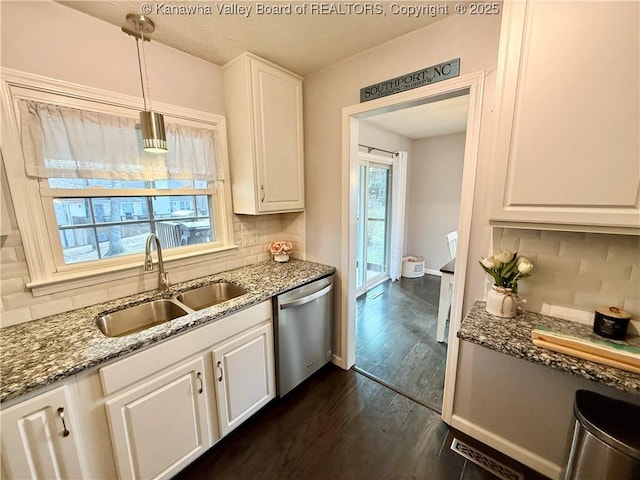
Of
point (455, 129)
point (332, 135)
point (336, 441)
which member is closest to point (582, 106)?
point (332, 135)

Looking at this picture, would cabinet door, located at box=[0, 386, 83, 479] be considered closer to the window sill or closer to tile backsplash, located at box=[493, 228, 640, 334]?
the window sill

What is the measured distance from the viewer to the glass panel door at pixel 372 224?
12.5 ft

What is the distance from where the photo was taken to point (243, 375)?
5.31 ft

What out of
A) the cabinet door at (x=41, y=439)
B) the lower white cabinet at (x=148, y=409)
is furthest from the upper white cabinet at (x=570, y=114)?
the cabinet door at (x=41, y=439)

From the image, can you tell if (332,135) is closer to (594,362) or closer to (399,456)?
(594,362)

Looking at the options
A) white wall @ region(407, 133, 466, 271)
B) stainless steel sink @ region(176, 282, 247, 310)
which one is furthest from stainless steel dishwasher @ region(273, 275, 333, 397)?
white wall @ region(407, 133, 466, 271)

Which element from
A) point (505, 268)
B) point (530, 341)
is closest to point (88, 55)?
point (505, 268)

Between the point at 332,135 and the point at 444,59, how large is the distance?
0.85 metres

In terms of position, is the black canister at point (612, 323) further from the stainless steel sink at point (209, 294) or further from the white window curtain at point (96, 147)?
the white window curtain at point (96, 147)

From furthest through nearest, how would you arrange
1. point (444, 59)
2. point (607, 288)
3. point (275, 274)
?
point (275, 274) < point (444, 59) < point (607, 288)

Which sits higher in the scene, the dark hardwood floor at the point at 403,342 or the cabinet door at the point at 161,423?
the cabinet door at the point at 161,423

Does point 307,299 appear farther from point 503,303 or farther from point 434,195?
point 434,195

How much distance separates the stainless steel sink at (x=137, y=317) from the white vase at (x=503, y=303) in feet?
5.57

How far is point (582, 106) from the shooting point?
3.16ft
